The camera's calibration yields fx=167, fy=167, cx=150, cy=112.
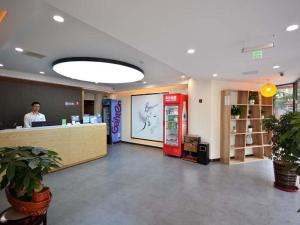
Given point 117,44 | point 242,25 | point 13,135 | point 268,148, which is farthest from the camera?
point 268,148

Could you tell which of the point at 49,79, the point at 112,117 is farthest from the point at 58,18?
the point at 112,117

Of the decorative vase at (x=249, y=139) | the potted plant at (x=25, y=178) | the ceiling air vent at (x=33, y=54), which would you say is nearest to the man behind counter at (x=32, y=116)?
the ceiling air vent at (x=33, y=54)

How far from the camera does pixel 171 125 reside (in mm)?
6016

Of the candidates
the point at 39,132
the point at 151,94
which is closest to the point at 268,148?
the point at 151,94

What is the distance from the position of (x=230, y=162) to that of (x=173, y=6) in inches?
190

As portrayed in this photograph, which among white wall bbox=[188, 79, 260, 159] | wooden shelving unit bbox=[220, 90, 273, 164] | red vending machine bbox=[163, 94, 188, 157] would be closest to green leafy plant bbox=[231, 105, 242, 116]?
wooden shelving unit bbox=[220, 90, 273, 164]

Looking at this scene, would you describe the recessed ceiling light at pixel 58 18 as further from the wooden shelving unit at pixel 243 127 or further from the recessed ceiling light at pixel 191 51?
the wooden shelving unit at pixel 243 127

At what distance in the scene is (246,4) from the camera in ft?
5.30

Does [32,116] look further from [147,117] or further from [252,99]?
[252,99]

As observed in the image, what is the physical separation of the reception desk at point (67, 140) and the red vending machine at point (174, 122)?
2.22m

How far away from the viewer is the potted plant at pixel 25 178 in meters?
1.26

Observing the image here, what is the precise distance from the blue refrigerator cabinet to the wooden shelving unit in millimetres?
4807

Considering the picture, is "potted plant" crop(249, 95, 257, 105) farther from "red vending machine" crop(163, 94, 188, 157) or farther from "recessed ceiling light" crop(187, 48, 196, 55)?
"recessed ceiling light" crop(187, 48, 196, 55)

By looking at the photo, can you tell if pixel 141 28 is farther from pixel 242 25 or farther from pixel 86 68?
pixel 86 68
